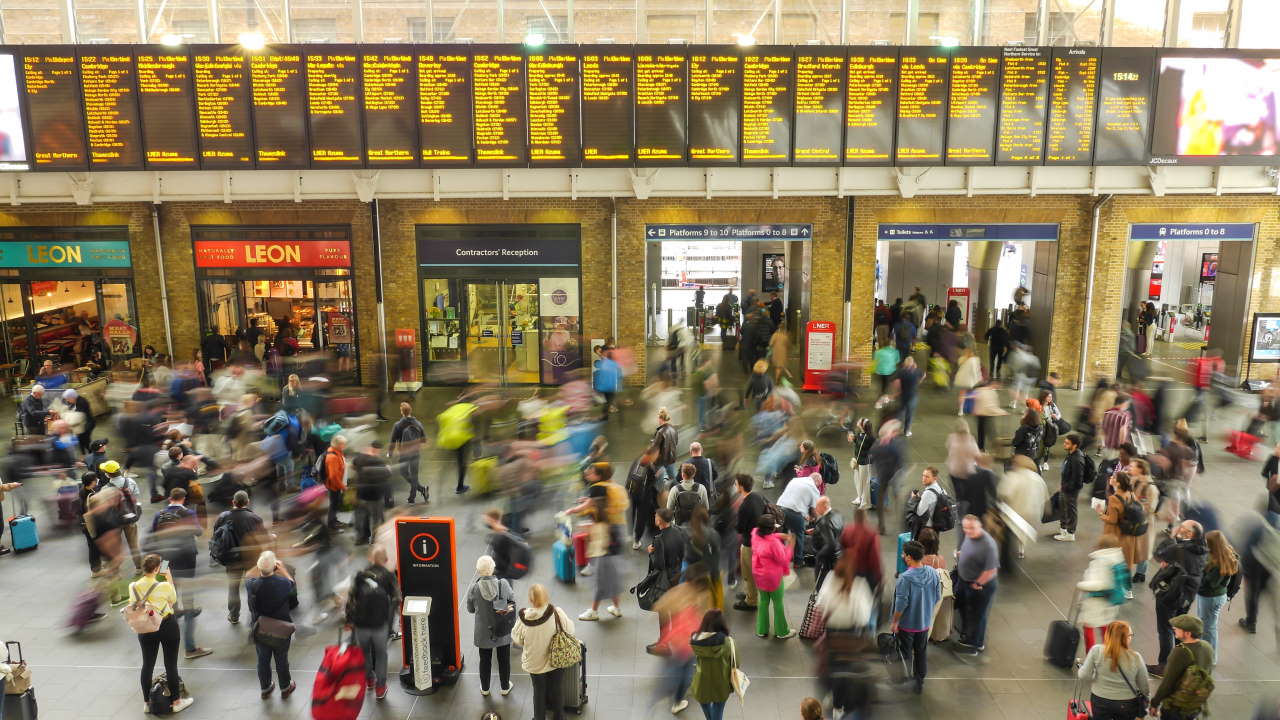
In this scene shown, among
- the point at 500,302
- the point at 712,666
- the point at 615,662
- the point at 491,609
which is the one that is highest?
the point at 500,302

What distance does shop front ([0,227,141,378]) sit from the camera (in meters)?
18.5

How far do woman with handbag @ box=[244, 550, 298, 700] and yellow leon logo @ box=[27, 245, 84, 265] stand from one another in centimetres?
1344

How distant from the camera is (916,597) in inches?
318

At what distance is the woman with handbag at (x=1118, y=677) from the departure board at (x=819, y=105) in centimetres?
1008

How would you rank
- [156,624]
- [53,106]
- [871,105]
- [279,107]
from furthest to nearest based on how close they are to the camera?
[871,105]
[279,107]
[53,106]
[156,624]

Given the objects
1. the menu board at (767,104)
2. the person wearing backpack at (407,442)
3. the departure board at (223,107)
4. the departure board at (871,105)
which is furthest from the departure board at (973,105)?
the departure board at (223,107)

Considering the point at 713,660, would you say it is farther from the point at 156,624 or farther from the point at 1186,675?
the point at 156,624

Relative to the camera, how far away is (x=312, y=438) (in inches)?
507

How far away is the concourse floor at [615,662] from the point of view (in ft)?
26.9

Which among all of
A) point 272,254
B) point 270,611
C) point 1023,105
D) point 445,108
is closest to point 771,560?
point 270,611

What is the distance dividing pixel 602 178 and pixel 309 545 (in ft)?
30.3

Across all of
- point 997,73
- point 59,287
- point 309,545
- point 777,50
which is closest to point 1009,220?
point 997,73

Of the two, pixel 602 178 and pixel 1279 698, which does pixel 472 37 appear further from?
pixel 1279 698

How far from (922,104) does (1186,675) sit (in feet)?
35.3
